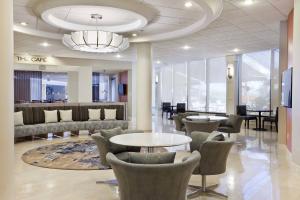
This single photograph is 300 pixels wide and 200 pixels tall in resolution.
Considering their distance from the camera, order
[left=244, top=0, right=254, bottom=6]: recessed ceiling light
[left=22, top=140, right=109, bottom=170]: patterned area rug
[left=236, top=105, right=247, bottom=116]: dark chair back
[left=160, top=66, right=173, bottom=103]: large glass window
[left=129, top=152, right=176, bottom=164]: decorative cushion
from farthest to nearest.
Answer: [left=160, top=66, right=173, bottom=103]: large glass window < [left=236, top=105, right=247, bottom=116]: dark chair back < [left=244, top=0, right=254, bottom=6]: recessed ceiling light < [left=22, top=140, right=109, bottom=170]: patterned area rug < [left=129, top=152, right=176, bottom=164]: decorative cushion

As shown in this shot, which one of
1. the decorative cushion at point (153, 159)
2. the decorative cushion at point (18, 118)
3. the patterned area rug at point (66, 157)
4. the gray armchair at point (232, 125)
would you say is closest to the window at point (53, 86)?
the decorative cushion at point (18, 118)

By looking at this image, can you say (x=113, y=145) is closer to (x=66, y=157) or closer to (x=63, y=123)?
(x=66, y=157)

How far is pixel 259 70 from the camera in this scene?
11680mm

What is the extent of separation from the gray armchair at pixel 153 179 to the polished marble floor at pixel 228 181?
4.33ft

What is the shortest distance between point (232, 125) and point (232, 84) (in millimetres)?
5157

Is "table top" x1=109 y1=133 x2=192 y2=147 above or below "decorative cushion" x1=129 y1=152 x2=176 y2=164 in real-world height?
below

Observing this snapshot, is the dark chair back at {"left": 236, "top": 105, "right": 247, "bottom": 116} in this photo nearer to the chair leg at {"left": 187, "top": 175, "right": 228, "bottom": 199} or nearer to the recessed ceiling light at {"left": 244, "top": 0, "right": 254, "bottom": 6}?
the recessed ceiling light at {"left": 244, "top": 0, "right": 254, "bottom": 6}

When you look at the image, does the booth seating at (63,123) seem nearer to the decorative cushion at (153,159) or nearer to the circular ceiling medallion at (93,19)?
the circular ceiling medallion at (93,19)

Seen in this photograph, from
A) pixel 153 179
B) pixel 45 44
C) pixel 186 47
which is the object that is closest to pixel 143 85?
pixel 186 47

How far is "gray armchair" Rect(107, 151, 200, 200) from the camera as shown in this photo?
2.43m

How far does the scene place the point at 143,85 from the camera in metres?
9.60

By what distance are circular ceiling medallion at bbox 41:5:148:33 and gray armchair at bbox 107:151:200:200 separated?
4240 mm

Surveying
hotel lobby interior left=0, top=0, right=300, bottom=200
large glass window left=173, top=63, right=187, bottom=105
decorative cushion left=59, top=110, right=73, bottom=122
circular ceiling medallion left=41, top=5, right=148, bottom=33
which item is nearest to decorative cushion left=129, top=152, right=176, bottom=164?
hotel lobby interior left=0, top=0, right=300, bottom=200

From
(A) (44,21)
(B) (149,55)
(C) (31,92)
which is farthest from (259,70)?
(C) (31,92)
